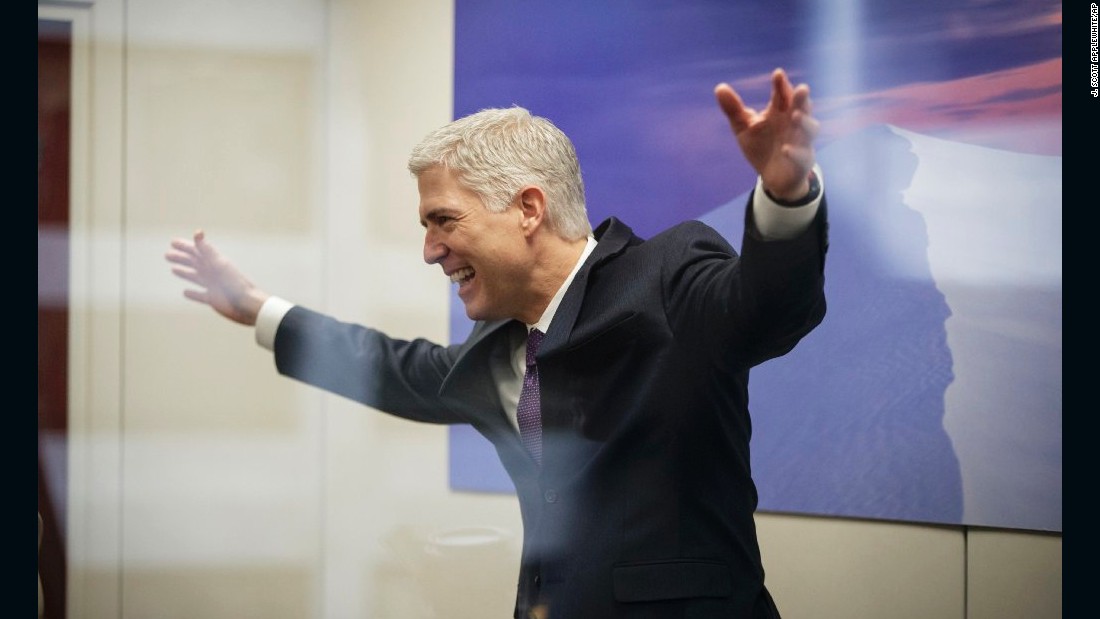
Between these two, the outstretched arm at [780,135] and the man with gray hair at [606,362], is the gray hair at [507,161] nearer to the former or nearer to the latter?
the man with gray hair at [606,362]

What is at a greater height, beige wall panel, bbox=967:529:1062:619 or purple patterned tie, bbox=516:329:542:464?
purple patterned tie, bbox=516:329:542:464

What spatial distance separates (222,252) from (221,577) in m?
0.47

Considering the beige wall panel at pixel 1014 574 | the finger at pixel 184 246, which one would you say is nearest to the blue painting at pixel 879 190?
the beige wall panel at pixel 1014 574

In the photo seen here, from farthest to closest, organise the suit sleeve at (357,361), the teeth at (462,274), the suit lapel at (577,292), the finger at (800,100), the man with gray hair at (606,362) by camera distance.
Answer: the suit sleeve at (357,361) < the teeth at (462,274) < the suit lapel at (577,292) < the man with gray hair at (606,362) < the finger at (800,100)

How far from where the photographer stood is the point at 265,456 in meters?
1.42

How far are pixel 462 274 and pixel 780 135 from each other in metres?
0.51

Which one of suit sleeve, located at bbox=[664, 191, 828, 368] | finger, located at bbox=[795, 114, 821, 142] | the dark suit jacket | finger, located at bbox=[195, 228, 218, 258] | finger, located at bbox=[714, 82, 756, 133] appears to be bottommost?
the dark suit jacket

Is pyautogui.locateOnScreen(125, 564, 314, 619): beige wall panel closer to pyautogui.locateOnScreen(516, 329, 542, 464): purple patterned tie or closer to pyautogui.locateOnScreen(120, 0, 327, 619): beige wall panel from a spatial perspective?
pyautogui.locateOnScreen(120, 0, 327, 619): beige wall panel

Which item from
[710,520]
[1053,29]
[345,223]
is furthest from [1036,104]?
[345,223]

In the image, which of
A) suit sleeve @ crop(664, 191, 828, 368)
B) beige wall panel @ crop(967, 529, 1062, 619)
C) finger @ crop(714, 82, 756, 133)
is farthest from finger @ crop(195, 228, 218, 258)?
beige wall panel @ crop(967, 529, 1062, 619)

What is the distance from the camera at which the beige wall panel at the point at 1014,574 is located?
1.24m

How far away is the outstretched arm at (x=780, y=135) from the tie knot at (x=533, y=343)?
42cm

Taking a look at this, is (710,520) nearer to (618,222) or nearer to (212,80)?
(618,222)

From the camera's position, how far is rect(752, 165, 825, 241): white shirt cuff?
87 cm
